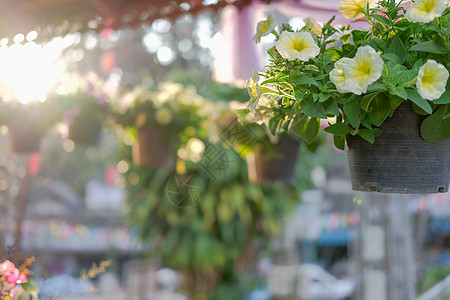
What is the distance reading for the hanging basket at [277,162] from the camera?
1.97 metres

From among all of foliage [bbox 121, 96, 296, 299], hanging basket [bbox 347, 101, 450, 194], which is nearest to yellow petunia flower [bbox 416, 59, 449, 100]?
hanging basket [bbox 347, 101, 450, 194]

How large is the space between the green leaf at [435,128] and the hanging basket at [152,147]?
1543 millimetres

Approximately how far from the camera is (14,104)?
6.86 ft

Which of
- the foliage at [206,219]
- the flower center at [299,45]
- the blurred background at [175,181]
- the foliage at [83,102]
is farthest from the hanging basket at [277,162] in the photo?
the foliage at [206,219]

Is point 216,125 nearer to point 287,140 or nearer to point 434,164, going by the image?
point 287,140

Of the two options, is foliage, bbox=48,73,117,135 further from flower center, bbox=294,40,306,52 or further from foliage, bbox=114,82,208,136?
flower center, bbox=294,40,306,52

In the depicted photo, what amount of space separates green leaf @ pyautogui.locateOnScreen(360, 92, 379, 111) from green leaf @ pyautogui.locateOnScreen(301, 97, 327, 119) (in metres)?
0.05

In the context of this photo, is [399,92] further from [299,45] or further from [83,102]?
[83,102]

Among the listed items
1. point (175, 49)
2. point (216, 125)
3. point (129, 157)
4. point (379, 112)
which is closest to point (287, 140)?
point (216, 125)

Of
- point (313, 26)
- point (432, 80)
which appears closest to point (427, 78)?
point (432, 80)

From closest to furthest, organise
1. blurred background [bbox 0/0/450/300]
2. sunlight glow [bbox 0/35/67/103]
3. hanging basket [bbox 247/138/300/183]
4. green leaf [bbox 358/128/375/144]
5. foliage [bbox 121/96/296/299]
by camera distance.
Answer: green leaf [bbox 358/128/375/144]
blurred background [bbox 0/0/450/300]
sunlight glow [bbox 0/35/67/103]
hanging basket [bbox 247/138/300/183]
foliage [bbox 121/96/296/299]

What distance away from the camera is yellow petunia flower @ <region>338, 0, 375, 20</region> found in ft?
2.50

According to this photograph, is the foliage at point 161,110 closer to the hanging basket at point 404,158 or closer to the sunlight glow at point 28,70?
the sunlight glow at point 28,70

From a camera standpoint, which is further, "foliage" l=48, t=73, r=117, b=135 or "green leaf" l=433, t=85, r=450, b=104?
"foliage" l=48, t=73, r=117, b=135
